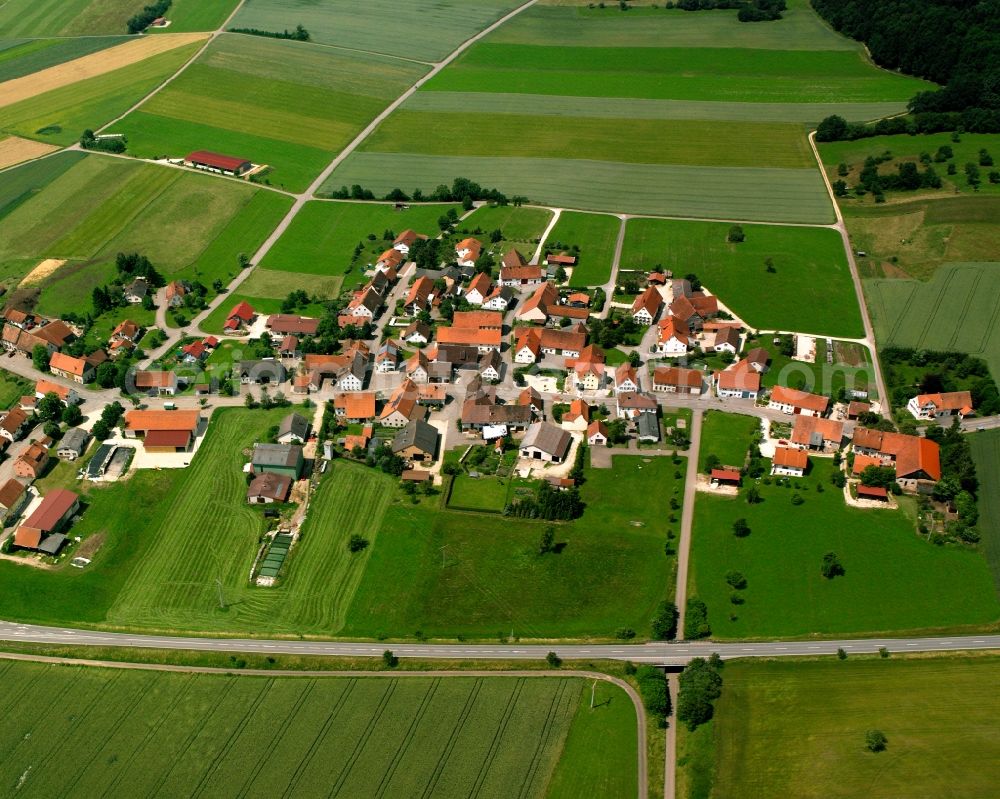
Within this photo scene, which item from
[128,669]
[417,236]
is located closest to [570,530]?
[128,669]

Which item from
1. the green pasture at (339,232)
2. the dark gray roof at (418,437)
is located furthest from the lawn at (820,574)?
the green pasture at (339,232)

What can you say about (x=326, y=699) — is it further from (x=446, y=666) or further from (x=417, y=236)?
(x=417, y=236)

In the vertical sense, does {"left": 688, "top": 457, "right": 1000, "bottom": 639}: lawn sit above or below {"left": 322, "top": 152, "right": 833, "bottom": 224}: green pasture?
below

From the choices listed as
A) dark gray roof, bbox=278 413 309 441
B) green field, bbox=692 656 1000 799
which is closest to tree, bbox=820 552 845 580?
green field, bbox=692 656 1000 799

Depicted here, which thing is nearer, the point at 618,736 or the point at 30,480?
the point at 618,736

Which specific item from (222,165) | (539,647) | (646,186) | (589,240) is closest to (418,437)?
(539,647)

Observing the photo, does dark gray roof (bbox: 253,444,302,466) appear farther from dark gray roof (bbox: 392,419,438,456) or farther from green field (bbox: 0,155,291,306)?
green field (bbox: 0,155,291,306)
